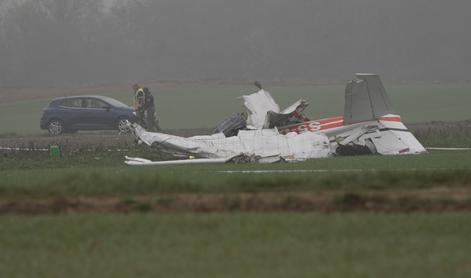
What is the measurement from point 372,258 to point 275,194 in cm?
315

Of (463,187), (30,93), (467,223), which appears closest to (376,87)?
(463,187)

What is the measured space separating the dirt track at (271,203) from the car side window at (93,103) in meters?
29.7

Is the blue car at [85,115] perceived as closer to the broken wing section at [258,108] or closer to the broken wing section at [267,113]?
the broken wing section at [258,108]

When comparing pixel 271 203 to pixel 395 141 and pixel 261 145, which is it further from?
pixel 395 141

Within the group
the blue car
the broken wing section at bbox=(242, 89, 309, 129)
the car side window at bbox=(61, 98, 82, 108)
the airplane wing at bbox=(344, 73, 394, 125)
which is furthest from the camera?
the car side window at bbox=(61, 98, 82, 108)

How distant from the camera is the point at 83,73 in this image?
99000 mm

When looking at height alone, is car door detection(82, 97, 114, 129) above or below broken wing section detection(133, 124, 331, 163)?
above

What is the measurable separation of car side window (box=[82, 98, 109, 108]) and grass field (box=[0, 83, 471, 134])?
16.0 ft

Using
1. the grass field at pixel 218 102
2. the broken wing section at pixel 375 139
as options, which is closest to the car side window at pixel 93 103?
the grass field at pixel 218 102

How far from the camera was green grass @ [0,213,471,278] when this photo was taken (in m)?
8.38

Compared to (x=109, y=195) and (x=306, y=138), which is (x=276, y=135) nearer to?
(x=306, y=138)

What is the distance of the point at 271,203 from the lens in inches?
442

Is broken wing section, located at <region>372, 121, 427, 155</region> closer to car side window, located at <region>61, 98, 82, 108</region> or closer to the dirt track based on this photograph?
the dirt track

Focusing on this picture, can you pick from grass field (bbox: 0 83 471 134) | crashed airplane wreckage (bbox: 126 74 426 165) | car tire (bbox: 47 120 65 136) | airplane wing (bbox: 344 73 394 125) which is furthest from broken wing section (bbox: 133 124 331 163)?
grass field (bbox: 0 83 471 134)
